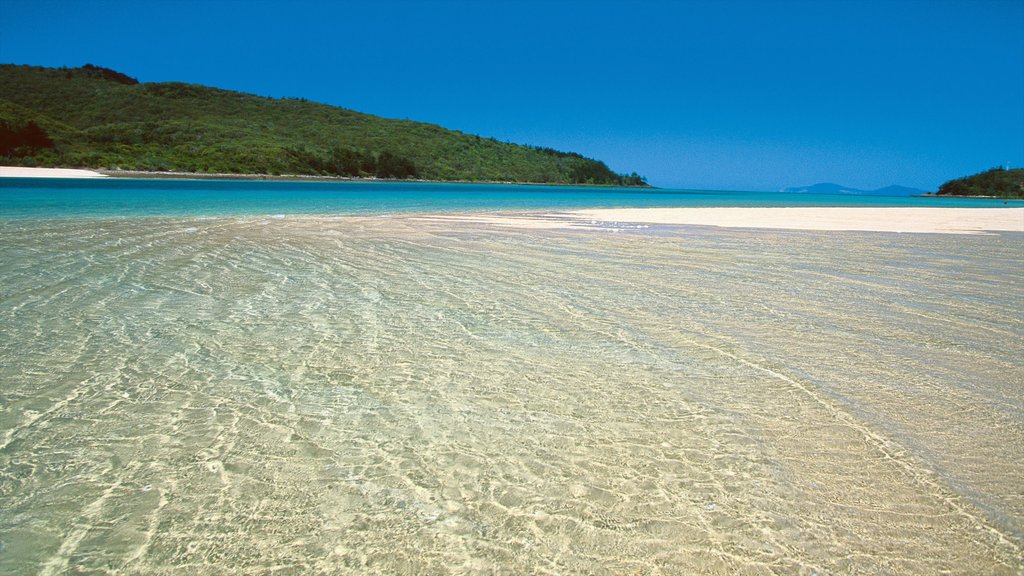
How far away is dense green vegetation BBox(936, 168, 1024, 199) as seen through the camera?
363 ft

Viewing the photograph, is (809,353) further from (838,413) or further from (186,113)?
(186,113)

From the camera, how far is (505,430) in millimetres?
2955

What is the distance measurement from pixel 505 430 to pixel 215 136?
10103 cm

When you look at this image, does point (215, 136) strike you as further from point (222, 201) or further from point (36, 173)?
point (222, 201)

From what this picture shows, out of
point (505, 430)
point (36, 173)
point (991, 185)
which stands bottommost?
point (505, 430)

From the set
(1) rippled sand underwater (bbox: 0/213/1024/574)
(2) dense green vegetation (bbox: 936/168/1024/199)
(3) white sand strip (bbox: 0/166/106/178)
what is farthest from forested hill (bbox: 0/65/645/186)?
(2) dense green vegetation (bbox: 936/168/1024/199)

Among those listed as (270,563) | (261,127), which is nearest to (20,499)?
(270,563)

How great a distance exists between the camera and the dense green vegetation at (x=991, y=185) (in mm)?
110750

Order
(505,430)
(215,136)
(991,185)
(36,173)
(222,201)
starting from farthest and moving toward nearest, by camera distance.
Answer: (991,185) → (215,136) → (36,173) → (222,201) → (505,430)

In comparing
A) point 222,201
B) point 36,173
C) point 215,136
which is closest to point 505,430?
point 222,201

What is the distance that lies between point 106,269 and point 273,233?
17.3ft

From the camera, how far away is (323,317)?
5195 mm

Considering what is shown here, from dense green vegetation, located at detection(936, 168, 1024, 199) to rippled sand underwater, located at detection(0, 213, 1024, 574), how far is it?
138013mm

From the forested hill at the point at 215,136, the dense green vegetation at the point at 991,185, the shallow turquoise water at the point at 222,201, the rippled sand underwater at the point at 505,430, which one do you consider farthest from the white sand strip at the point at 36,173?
the dense green vegetation at the point at 991,185
